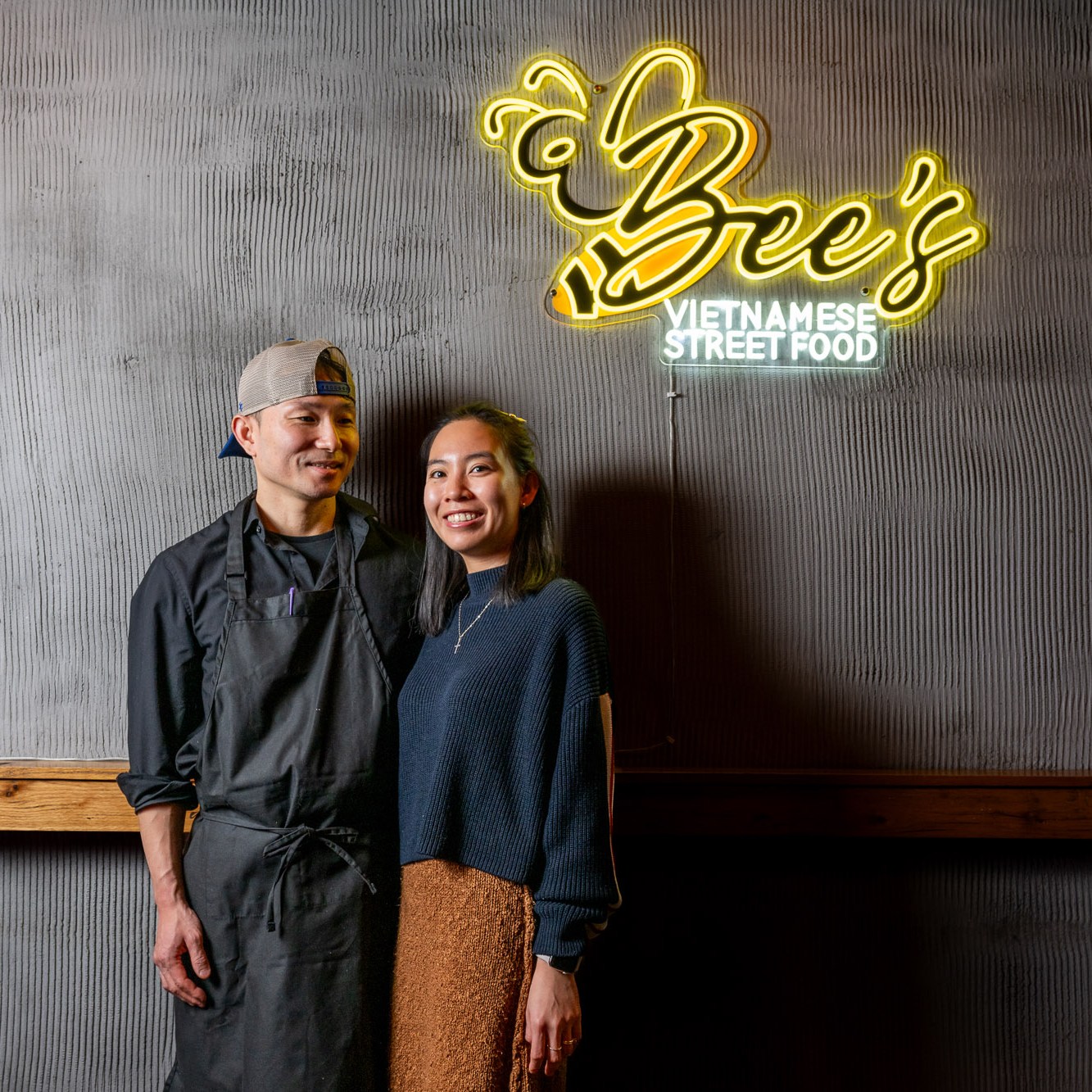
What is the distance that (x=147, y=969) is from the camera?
7.81ft

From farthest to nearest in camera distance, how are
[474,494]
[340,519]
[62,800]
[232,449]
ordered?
[62,800] < [232,449] < [340,519] < [474,494]

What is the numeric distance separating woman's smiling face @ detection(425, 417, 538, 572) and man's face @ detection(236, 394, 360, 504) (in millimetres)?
239

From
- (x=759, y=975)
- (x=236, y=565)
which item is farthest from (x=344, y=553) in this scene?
(x=759, y=975)

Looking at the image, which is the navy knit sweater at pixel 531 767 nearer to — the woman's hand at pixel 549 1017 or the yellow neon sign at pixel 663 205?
the woman's hand at pixel 549 1017

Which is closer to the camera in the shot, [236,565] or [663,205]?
[236,565]

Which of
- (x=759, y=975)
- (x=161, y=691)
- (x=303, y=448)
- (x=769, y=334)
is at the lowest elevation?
(x=759, y=975)

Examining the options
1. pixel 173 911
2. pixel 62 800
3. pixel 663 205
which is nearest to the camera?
pixel 173 911

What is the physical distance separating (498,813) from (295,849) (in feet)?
1.43

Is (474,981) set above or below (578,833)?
below

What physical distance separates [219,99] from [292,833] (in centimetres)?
191

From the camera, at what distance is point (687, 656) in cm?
239

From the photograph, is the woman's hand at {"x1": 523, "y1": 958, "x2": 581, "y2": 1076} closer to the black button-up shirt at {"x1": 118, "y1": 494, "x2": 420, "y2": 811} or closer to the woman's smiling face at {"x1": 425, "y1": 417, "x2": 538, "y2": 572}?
the black button-up shirt at {"x1": 118, "y1": 494, "x2": 420, "y2": 811}

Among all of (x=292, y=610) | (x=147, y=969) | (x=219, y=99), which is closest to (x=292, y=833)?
(x=292, y=610)

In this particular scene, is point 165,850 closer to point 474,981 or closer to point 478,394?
point 474,981
